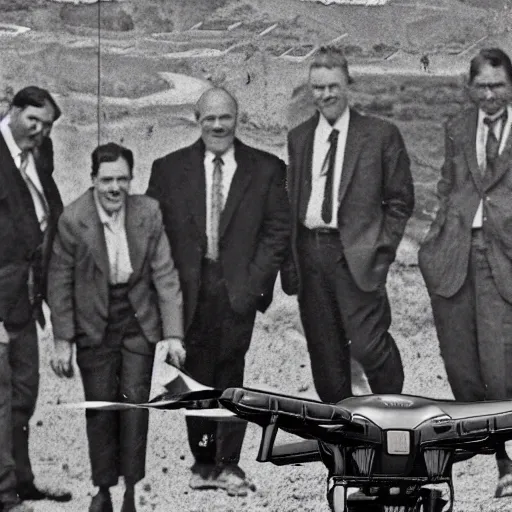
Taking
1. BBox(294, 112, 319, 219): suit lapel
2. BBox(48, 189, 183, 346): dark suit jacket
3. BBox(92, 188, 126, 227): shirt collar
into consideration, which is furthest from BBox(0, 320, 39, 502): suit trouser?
BBox(294, 112, 319, 219): suit lapel

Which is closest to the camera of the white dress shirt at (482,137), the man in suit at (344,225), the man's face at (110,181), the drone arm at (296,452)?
the drone arm at (296,452)

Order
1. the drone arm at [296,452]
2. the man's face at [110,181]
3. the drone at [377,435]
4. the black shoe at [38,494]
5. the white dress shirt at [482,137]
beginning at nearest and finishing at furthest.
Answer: the drone at [377,435]
the drone arm at [296,452]
the black shoe at [38,494]
the man's face at [110,181]
the white dress shirt at [482,137]

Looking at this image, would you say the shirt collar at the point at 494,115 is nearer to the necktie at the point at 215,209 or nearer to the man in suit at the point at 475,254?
the man in suit at the point at 475,254

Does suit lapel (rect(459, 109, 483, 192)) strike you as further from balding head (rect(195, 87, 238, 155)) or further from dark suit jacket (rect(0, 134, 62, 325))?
dark suit jacket (rect(0, 134, 62, 325))

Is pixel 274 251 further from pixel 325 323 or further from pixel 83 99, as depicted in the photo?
pixel 83 99

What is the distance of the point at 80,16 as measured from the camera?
8.45 meters

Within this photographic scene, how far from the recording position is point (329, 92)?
8.55 m

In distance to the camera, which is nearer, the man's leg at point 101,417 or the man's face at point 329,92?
the man's leg at point 101,417

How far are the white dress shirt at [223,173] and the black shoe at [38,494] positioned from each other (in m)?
1.97

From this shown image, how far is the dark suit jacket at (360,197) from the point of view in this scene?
851 centimetres

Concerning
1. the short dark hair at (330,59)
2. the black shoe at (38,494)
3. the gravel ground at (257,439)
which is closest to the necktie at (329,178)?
the short dark hair at (330,59)

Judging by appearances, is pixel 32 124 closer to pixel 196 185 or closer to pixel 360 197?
pixel 196 185

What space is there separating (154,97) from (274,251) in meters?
1.32

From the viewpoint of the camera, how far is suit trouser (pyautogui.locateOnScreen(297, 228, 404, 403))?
27.9 feet
